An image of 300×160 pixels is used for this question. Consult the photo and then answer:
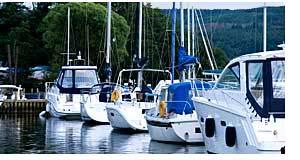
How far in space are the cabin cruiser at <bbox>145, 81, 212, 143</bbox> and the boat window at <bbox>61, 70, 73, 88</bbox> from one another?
840cm

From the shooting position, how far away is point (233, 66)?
8492 mm

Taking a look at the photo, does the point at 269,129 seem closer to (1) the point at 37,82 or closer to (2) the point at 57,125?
(2) the point at 57,125

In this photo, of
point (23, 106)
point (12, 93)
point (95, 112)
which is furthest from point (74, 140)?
point (12, 93)

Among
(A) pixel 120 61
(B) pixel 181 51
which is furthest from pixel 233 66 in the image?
(A) pixel 120 61

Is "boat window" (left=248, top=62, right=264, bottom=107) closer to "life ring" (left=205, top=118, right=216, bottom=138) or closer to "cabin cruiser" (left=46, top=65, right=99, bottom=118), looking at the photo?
"life ring" (left=205, top=118, right=216, bottom=138)

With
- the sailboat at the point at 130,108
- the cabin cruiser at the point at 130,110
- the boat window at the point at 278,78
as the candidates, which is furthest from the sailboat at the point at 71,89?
the boat window at the point at 278,78

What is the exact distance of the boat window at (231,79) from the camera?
8.37 m

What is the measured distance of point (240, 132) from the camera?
7668mm

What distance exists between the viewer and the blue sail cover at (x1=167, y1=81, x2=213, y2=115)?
1098 centimetres

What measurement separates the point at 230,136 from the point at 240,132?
25 centimetres

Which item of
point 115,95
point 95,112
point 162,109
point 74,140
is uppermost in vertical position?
point 115,95

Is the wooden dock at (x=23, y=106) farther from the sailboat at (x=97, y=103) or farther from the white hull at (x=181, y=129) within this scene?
the white hull at (x=181, y=129)

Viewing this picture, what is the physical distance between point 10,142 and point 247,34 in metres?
4.89

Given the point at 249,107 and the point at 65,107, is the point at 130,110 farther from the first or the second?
the point at 249,107
